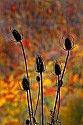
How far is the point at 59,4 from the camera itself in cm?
416

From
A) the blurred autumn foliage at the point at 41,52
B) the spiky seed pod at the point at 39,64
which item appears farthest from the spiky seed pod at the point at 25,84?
the blurred autumn foliage at the point at 41,52

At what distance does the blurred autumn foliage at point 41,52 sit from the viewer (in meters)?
3.00

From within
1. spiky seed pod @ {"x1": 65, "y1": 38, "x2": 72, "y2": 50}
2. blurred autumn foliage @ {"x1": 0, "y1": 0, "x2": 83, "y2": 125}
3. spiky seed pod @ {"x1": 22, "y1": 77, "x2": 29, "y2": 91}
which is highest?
blurred autumn foliage @ {"x1": 0, "y1": 0, "x2": 83, "y2": 125}

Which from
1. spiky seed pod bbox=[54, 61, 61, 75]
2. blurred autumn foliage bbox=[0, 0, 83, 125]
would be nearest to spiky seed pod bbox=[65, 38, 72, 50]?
spiky seed pod bbox=[54, 61, 61, 75]

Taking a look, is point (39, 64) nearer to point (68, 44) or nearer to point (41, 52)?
point (68, 44)

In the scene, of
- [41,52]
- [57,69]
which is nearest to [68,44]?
[57,69]

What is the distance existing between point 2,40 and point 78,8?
0.90 metres

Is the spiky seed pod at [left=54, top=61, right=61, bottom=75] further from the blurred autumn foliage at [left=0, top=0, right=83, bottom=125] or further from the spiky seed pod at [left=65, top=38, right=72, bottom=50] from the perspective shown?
the blurred autumn foliage at [left=0, top=0, right=83, bottom=125]

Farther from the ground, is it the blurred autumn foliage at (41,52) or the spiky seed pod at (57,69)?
the blurred autumn foliage at (41,52)

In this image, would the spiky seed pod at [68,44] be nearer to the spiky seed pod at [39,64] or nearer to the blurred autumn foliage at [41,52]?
the spiky seed pod at [39,64]

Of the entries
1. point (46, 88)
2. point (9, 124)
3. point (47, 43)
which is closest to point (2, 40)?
point (47, 43)

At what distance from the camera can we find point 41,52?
3746 mm

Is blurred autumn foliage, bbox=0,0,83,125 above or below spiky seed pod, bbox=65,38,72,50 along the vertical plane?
above

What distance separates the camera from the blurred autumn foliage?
118 inches
